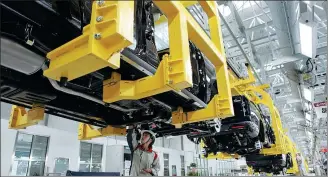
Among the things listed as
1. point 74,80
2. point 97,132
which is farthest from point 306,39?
point 74,80

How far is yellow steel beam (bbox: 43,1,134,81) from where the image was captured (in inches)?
50.0

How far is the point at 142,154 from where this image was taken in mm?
3471

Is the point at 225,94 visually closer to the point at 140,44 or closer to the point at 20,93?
the point at 140,44

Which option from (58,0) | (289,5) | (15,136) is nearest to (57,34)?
(58,0)

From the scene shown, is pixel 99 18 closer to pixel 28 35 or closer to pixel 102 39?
pixel 102 39

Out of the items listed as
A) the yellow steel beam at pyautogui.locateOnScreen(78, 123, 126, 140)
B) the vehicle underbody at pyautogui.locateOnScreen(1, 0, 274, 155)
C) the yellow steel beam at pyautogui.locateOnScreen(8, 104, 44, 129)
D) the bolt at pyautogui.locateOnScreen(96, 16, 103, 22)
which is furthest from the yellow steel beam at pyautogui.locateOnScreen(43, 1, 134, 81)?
the yellow steel beam at pyautogui.locateOnScreen(78, 123, 126, 140)

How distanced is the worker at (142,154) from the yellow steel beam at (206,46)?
0.85 meters

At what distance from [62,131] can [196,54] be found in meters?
10.5

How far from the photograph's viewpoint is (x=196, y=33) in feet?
6.49

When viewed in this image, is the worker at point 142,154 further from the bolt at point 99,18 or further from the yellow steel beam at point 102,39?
the bolt at point 99,18

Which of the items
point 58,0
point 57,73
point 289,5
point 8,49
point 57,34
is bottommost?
point 57,73

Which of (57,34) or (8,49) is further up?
(57,34)

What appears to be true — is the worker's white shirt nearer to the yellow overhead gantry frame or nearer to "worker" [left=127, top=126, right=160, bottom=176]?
"worker" [left=127, top=126, right=160, bottom=176]

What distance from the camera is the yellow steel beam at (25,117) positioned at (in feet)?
8.59
